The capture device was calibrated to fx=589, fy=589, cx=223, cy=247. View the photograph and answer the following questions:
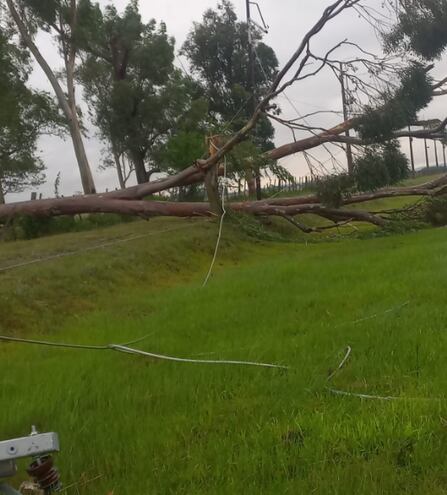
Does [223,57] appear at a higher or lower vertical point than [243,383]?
higher

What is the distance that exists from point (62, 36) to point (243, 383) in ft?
74.3

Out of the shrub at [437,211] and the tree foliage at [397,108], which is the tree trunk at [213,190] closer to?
the tree foliage at [397,108]

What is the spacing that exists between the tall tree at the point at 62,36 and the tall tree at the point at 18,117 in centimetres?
85

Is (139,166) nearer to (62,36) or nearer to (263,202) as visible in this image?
(62,36)

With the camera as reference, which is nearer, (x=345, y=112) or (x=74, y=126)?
(x=345, y=112)

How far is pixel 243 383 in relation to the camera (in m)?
3.64

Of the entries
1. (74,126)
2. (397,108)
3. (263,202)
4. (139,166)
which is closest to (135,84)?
(139,166)

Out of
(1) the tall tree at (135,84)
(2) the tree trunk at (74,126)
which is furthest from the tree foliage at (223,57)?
(2) the tree trunk at (74,126)

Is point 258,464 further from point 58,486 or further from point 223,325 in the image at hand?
point 223,325

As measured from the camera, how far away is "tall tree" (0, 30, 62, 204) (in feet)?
65.3

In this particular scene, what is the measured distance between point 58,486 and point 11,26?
24.0m

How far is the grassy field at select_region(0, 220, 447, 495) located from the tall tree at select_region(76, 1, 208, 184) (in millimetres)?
21353

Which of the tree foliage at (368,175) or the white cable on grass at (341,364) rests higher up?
the tree foliage at (368,175)

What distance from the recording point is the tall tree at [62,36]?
22000mm
